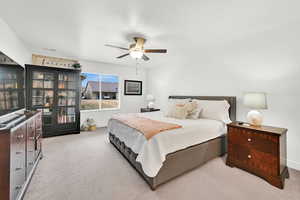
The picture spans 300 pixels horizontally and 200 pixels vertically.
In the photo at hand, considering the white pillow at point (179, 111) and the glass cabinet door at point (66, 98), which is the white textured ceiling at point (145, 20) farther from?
the white pillow at point (179, 111)

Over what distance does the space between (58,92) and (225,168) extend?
4585 millimetres

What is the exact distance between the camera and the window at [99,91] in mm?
4750

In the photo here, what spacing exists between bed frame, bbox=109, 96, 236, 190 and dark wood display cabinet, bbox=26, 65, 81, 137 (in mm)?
2069

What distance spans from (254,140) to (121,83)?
15.1 ft

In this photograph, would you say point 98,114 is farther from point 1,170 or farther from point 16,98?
point 1,170

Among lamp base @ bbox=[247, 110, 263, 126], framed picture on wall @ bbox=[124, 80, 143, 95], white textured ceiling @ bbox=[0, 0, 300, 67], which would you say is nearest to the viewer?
white textured ceiling @ bbox=[0, 0, 300, 67]

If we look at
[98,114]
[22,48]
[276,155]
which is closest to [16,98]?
[22,48]

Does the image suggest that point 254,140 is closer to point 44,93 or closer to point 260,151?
point 260,151

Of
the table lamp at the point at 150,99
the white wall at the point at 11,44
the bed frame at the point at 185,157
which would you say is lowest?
the bed frame at the point at 185,157

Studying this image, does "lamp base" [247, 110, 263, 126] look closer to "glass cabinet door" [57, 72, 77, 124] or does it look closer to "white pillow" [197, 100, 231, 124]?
"white pillow" [197, 100, 231, 124]

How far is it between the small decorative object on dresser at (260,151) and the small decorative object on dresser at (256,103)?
0.14 meters

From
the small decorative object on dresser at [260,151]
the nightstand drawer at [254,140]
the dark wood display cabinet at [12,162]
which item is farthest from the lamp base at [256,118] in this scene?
the dark wood display cabinet at [12,162]

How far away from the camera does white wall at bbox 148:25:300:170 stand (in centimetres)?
222

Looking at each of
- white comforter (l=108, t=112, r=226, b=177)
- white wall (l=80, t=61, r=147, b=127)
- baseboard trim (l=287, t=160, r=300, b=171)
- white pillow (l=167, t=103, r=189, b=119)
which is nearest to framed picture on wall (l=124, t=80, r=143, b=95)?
white wall (l=80, t=61, r=147, b=127)
